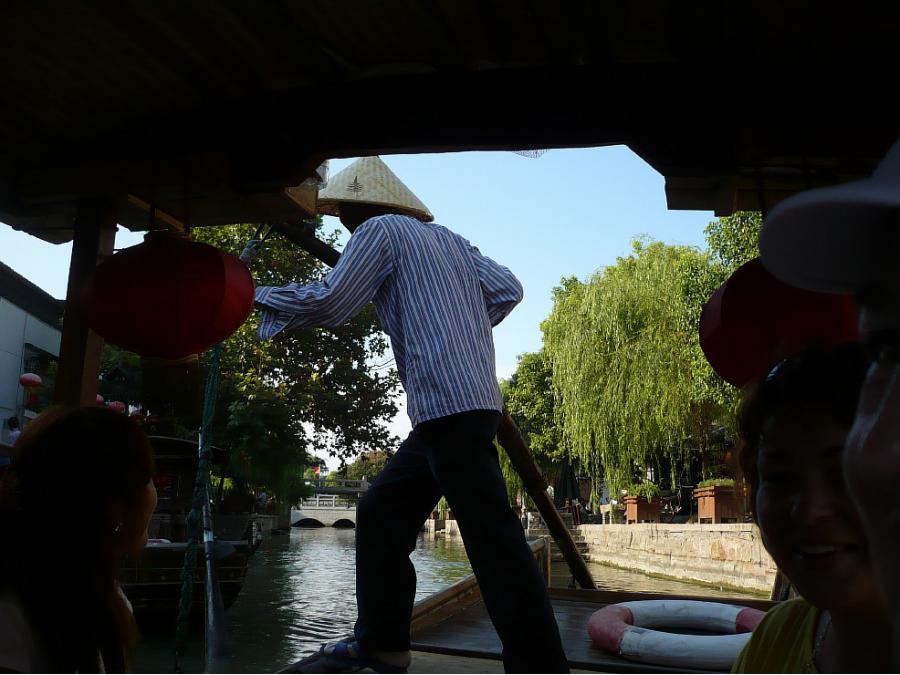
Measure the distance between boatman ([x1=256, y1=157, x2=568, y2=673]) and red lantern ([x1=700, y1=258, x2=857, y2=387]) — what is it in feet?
1.89

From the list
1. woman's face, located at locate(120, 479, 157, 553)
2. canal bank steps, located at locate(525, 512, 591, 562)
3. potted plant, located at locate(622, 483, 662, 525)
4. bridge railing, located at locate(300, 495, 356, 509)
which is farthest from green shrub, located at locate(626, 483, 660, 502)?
bridge railing, located at locate(300, 495, 356, 509)

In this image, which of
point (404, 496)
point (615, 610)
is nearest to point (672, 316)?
A: point (615, 610)

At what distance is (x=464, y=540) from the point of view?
2080 millimetres

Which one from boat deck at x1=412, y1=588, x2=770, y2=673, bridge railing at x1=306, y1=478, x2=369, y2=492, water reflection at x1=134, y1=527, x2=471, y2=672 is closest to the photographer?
boat deck at x1=412, y1=588, x2=770, y2=673

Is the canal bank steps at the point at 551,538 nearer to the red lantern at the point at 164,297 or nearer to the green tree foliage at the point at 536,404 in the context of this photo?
the green tree foliage at the point at 536,404

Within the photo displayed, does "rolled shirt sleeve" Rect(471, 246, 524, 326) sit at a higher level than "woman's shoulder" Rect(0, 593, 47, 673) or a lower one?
higher

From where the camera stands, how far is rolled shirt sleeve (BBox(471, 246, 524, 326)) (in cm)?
237

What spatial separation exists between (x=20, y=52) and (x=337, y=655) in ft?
5.60

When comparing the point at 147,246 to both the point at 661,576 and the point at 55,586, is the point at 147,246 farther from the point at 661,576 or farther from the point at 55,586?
the point at 661,576

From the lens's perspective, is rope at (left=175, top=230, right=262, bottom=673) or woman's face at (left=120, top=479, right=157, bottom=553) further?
rope at (left=175, top=230, right=262, bottom=673)

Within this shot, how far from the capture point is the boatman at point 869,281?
30 centimetres

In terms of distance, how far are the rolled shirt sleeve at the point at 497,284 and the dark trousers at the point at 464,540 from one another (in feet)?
1.20

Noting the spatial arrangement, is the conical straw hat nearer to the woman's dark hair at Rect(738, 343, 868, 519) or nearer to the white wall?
the woman's dark hair at Rect(738, 343, 868, 519)

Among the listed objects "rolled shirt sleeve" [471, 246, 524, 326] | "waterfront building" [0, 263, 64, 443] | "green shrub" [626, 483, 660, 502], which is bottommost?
"green shrub" [626, 483, 660, 502]
